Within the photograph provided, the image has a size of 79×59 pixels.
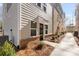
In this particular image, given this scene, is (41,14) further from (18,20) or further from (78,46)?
(78,46)

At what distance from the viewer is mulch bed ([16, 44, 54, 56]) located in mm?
3688

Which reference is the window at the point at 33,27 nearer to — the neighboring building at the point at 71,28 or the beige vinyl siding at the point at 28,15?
the beige vinyl siding at the point at 28,15

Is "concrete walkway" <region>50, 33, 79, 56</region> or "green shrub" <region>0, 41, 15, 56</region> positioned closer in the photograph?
"green shrub" <region>0, 41, 15, 56</region>

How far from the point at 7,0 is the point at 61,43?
Answer: 1.77 m

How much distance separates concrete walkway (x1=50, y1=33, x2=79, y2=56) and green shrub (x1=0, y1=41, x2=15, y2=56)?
100 cm

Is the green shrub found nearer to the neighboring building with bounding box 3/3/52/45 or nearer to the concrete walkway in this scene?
the neighboring building with bounding box 3/3/52/45

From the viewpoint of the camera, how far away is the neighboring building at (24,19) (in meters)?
3.76

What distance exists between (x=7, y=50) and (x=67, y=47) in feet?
5.12

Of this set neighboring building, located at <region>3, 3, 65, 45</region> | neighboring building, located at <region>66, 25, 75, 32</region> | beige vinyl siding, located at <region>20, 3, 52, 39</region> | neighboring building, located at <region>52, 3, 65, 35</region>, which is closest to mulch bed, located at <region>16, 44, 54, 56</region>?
neighboring building, located at <region>3, 3, 65, 45</region>

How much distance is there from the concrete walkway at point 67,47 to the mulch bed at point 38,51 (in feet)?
0.45

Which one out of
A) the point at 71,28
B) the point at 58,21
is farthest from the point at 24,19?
the point at 71,28

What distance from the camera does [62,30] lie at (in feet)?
13.5

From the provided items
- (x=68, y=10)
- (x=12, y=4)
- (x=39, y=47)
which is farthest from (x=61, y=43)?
(x=12, y=4)

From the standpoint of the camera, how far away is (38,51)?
377cm
